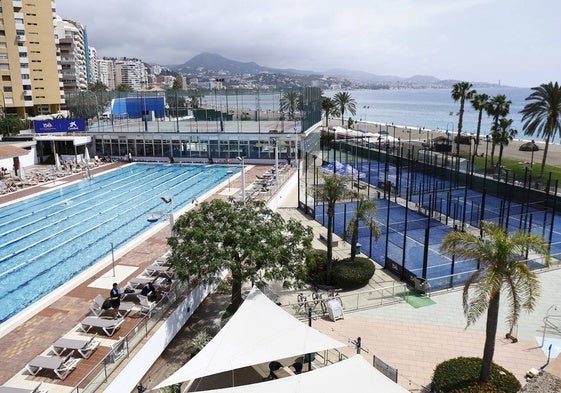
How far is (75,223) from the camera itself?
24.8 m

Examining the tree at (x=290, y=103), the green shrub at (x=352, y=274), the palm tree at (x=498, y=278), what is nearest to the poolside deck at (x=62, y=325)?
the green shrub at (x=352, y=274)

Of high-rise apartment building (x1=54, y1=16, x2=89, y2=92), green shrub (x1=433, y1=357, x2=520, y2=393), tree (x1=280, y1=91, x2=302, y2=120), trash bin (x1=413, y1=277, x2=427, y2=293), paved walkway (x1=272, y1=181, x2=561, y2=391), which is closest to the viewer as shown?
green shrub (x1=433, y1=357, x2=520, y2=393)

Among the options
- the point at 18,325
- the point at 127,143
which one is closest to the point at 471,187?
the point at 18,325

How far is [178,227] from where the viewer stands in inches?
575

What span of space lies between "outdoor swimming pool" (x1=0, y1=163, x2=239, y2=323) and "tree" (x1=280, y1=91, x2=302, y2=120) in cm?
803

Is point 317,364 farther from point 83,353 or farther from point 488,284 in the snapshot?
point 83,353


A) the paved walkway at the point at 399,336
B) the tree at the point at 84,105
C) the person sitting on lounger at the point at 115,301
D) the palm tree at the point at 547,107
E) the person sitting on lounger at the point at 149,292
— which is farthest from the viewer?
the tree at the point at 84,105

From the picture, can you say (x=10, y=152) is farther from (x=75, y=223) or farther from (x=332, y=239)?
(x=332, y=239)

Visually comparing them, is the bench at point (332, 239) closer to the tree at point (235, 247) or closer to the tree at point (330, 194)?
the tree at point (330, 194)

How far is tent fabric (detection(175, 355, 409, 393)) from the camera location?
29.4 ft

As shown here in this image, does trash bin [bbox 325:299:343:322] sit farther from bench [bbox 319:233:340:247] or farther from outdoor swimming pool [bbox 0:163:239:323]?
outdoor swimming pool [bbox 0:163:239:323]

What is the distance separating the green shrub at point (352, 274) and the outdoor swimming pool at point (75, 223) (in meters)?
10.4

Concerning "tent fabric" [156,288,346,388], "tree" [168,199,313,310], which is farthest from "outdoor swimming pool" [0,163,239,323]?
"tent fabric" [156,288,346,388]

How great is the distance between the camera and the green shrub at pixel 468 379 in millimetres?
10328
